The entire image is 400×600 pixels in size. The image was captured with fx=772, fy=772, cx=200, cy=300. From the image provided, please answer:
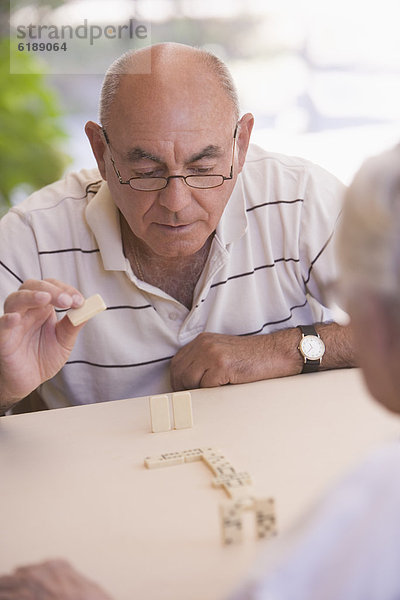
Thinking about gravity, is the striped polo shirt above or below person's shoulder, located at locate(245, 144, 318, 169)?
below

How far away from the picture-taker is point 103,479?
1562mm

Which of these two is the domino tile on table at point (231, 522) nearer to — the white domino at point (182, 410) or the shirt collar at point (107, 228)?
the white domino at point (182, 410)

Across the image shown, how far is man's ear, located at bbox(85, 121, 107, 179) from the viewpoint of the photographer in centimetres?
227

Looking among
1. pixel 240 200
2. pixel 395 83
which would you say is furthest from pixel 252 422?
pixel 395 83

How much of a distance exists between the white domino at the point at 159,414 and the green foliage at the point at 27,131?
3188mm

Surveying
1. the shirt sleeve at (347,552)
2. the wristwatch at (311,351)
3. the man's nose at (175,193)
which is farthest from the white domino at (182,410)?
the shirt sleeve at (347,552)

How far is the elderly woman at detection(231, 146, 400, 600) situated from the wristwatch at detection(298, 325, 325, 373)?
109cm

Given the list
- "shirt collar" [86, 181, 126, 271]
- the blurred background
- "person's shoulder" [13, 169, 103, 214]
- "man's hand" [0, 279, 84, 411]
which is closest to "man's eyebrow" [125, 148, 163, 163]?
"shirt collar" [86, 181, 126, 271]

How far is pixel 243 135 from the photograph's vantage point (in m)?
2.30

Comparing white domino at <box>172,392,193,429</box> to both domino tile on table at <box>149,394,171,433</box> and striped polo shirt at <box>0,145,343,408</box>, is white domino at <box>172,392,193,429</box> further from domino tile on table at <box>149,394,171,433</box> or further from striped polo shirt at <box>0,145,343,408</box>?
striped polo shirt at <box>0,145,343,408</box>

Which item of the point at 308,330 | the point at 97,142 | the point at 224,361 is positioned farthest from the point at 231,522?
the point at 97,142

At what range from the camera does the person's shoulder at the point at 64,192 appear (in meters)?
2.41

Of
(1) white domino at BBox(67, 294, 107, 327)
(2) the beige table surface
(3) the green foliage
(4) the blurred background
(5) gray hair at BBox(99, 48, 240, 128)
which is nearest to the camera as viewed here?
(2) the beige table surface

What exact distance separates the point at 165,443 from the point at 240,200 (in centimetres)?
95
